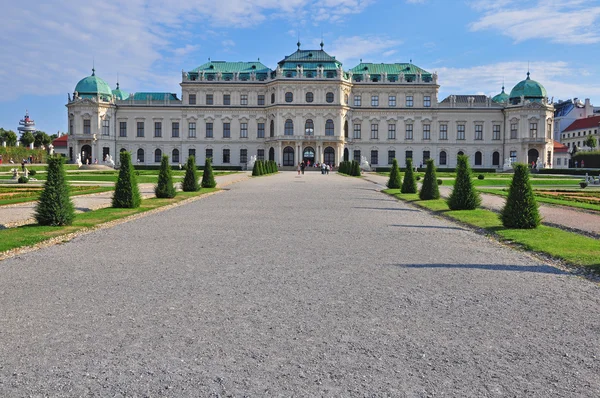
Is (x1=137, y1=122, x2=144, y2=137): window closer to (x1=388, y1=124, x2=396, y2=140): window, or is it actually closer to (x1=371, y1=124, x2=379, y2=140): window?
(x1=371, y1=124, x2=379, y2=140): window

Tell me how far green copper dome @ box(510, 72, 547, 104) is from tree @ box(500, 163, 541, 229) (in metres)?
68.3

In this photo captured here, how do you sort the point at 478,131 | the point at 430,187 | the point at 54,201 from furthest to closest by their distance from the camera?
the point at 478,131
the point at 430,187
the point at 54,201

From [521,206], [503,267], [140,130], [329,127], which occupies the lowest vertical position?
[503,267]

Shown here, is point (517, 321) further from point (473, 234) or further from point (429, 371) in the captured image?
point (473, 234)

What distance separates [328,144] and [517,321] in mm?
69708

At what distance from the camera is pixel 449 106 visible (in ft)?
254

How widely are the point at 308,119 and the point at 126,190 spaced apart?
59.5m

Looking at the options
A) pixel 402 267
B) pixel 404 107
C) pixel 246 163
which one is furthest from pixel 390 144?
pixel 402 267

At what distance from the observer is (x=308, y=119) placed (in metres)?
75.1

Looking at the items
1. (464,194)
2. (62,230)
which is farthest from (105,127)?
(62,230)

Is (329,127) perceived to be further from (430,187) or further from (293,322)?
(293,322)

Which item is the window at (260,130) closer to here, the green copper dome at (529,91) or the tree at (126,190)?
the green copper dome at (529,91)

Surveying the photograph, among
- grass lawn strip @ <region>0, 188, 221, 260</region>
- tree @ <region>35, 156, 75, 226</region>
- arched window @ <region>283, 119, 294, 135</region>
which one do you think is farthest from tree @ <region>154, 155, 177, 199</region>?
arched window @ <region>283, 119, 294, 135</region>

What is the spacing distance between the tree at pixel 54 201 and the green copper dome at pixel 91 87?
67739 mm
